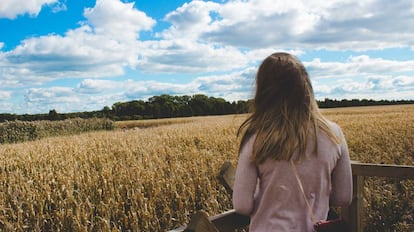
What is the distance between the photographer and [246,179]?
1.68 metres

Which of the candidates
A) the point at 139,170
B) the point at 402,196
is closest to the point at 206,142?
the point at 139,170

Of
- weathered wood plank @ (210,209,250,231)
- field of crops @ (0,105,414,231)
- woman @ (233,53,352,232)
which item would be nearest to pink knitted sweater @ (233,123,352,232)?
woman @ (233,53,352,232)

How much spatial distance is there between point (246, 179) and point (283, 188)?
0.16 meters

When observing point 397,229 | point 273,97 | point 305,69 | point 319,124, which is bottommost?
point 397,229

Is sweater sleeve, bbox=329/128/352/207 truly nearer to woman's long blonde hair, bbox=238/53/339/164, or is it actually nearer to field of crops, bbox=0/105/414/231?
woman's long blonde hair, bbox=238/53/339/164

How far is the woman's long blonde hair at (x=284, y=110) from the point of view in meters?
1.67

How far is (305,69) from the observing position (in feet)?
5.90

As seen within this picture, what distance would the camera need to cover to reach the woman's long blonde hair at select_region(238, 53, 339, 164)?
1666 mm

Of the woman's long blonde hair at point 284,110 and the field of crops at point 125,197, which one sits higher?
the woman's long blonde hair at point 284,110

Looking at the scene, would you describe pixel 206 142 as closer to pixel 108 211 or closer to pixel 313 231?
pixel 108 211

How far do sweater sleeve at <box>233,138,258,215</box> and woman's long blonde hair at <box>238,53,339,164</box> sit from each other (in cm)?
3

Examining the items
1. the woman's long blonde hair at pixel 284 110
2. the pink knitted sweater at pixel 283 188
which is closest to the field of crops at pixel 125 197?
the pink knitted sweater at pixel 283 188

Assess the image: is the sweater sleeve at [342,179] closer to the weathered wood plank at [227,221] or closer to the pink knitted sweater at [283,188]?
the pink knitted sweater at [283,188]

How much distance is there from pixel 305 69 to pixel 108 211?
3.00 m
